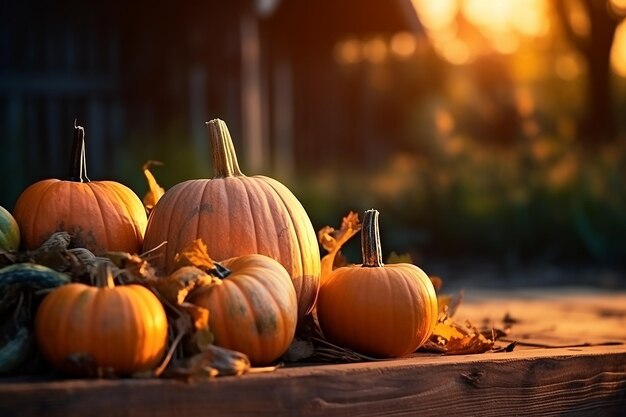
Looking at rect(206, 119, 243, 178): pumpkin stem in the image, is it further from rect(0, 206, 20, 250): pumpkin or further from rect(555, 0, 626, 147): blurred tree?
rect(555, 0, 626, 147): blurred tree

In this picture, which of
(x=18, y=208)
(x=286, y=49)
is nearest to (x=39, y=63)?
(x=286, y=49)

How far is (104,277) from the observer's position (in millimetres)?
2363

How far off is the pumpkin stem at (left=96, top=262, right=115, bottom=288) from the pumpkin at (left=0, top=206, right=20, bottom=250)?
19.1 inches

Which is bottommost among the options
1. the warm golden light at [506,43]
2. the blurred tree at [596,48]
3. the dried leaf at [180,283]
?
the dried leaf at [180,283]

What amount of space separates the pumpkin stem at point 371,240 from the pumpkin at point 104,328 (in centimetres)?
72

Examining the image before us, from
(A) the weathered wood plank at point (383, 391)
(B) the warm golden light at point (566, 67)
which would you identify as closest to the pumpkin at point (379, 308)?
(A) the weathered wood plank at point (383, 391)

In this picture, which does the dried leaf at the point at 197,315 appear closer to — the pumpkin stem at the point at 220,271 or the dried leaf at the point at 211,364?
the dried leaf at the point at 211,364

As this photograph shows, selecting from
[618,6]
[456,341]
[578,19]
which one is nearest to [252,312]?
[456,341]

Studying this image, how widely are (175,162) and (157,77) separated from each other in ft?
5.28

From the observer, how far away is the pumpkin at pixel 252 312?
8.00 ft

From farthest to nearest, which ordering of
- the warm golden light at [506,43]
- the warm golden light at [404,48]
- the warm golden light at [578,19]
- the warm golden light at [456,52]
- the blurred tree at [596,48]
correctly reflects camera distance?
the warm golden light at [506,43] < the warm golden light at [456,52] < the warm golden light at [404,48] < the warm golden light at [578,19] < the blurred tree at [596,48]

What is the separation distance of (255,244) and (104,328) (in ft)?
2.11

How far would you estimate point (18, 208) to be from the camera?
9.58ft

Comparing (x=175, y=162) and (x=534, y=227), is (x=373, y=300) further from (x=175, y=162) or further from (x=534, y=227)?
(x=534, y=227)
